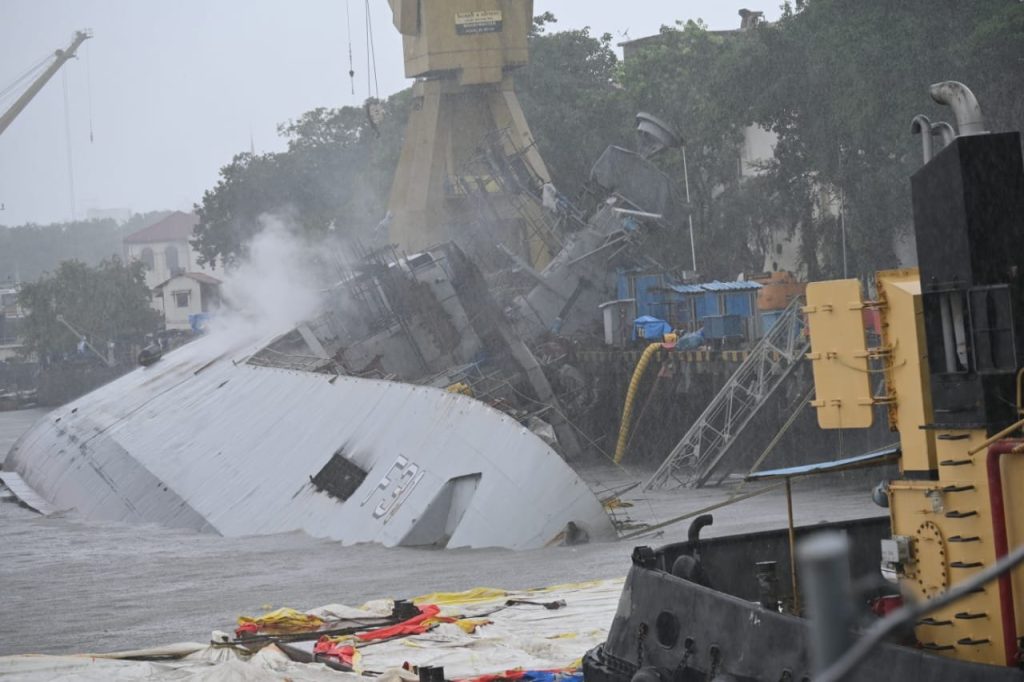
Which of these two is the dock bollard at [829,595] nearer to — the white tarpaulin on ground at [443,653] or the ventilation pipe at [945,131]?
the ventilation pipe at [945,131]

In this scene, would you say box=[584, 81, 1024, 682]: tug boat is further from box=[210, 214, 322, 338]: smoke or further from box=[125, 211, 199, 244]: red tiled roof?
box=[125, 211, 199, 244]: red tiled roof

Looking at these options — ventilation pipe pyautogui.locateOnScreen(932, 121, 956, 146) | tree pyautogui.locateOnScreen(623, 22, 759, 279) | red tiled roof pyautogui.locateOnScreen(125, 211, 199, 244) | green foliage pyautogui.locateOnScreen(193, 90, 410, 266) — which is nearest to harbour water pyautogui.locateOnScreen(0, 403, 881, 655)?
ventilation pipe pyautogui.locateOnScreen(932, 121, 956, 146)

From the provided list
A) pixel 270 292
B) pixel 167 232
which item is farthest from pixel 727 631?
pixel 167 232

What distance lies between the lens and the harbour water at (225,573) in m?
20.1

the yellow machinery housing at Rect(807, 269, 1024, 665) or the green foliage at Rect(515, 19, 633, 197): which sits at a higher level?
the green foliage at Rect(515, 19, 633, 197)

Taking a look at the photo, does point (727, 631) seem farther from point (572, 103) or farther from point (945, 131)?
point (572, 103)

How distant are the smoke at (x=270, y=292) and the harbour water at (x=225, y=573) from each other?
16.6 m

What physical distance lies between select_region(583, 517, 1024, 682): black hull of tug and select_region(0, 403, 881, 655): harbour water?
9.45 m

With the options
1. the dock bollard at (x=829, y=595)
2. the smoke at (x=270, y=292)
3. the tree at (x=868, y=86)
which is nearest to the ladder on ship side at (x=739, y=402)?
the tree at (x=868, y=86)

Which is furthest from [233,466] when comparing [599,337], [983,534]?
[983,534]

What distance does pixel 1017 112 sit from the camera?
37.0 m

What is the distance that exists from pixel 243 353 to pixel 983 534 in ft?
113

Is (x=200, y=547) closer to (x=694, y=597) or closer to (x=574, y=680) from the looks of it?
(x=574, y=680)

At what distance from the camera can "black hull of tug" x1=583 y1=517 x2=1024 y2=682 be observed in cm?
764
